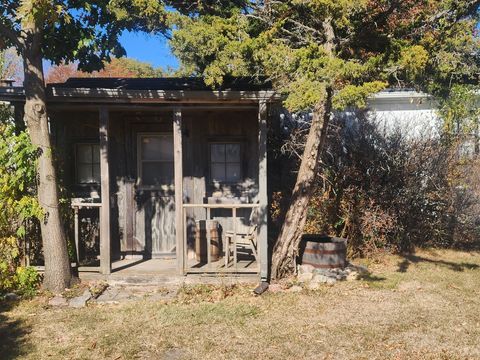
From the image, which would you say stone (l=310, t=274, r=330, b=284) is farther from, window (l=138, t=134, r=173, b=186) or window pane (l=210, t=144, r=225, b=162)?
window (l=138, t=134, r=173, b=186)

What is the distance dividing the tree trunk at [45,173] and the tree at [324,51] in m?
1.97

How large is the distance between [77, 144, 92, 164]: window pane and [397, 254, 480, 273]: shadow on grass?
5.71m

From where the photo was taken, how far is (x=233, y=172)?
8.36m

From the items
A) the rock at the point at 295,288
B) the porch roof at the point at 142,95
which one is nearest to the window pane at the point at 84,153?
the porch roof at the point at 142,95

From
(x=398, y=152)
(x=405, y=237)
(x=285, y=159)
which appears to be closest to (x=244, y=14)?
(x=285, y=159)

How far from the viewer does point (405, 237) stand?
914cm

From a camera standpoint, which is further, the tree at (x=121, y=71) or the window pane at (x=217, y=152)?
the tree at (x=121, y=71)

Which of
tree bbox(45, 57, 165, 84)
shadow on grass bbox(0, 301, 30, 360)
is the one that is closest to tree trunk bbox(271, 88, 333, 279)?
shadow on grass bbox(0, 301, 30, 360)

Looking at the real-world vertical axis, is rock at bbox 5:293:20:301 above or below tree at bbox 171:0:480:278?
below

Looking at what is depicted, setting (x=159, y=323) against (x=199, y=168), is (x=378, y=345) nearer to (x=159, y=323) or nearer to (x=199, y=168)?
(x=159, y=323)

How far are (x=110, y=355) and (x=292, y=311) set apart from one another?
2266mm

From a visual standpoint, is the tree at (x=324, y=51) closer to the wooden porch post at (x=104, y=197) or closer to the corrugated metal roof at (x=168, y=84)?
the corrugated metal roof at (x=168, y=84)

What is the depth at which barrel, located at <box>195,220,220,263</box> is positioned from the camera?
790 cm

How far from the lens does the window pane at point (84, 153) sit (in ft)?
27.2
